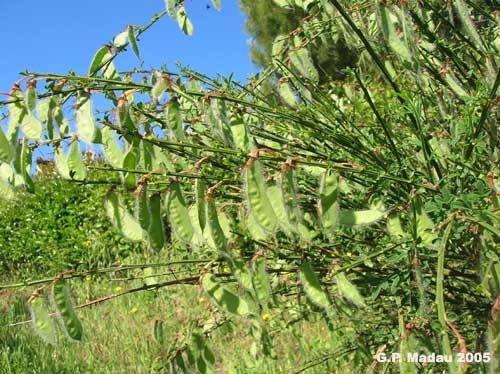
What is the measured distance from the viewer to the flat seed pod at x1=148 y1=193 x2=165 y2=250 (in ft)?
3.39

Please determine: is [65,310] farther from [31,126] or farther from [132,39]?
[132,39]

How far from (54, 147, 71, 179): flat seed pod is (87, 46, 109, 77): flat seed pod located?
0.18 m

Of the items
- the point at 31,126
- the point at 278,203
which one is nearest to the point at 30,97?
the point at 31,126

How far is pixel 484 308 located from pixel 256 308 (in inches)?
31.3

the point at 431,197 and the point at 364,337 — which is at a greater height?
the point at 431,197

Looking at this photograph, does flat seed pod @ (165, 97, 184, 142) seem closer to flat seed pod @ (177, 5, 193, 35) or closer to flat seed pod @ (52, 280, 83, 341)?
flat seed pod @ (52, 280, 83, 341)

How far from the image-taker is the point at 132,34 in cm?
149

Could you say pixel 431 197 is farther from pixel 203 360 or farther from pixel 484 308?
pixel 203 360

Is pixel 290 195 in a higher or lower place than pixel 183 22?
lower

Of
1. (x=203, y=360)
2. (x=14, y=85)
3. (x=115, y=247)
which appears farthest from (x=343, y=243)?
(x=115, y=247)

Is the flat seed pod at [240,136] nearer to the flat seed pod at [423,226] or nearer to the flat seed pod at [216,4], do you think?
the flat seed pod at [423,226]

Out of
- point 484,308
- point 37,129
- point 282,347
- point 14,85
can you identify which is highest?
point 14,85

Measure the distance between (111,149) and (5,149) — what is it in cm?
19

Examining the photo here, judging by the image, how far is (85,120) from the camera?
1081 mm
